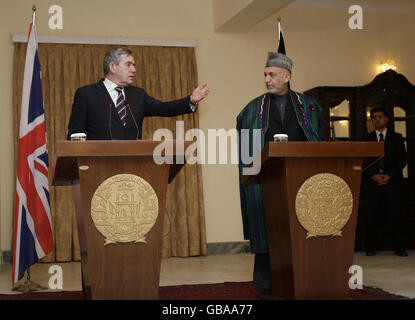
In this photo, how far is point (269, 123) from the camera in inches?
168

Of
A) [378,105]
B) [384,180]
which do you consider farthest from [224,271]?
[378,105]

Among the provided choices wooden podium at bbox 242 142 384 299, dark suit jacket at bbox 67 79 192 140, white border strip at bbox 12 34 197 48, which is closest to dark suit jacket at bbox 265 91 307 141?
dark suit jacket at bbox 67 79 192 140

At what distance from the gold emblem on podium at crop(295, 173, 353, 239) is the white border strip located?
470 cm

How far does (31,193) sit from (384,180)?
4238mm

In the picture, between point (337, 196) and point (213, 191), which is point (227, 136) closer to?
point (213, 191)

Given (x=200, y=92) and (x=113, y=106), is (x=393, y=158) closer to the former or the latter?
(x=200, y=92)

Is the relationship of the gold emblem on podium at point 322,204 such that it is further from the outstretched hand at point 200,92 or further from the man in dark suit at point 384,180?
the man in dark suit at point 384,180

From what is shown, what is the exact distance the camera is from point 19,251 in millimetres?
4848

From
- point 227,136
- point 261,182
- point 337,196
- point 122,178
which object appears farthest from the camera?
point 227,136

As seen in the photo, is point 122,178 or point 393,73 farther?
point 393,73

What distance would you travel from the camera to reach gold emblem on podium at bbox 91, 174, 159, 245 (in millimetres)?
2938

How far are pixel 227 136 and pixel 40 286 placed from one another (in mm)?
3386
